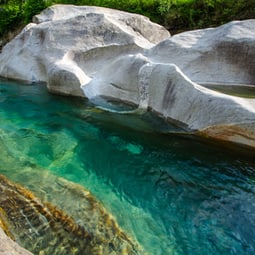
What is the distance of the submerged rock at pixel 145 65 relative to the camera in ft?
20.8

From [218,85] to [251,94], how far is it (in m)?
1.60

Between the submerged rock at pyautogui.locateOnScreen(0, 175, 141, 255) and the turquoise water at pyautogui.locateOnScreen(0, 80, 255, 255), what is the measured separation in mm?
271

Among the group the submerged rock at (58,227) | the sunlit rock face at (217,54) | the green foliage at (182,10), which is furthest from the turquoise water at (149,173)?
the green foliage at (182,10)

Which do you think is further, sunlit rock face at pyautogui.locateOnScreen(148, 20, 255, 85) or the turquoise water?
sunlit rock face at pyautogui.locateOnScreen(148, 20, 255, 85)

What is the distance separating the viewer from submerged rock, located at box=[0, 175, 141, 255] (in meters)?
3.66

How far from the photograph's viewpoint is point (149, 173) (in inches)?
219

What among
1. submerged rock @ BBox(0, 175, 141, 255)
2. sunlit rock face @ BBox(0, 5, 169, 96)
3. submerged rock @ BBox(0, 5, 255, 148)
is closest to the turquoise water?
submerged rock @ BBox(0, 175, 141, 255)

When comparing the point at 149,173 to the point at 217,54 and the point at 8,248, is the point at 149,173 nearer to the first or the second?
the point at 8,248

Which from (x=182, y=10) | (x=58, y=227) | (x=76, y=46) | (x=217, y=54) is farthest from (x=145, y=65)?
(x=182, y=10)

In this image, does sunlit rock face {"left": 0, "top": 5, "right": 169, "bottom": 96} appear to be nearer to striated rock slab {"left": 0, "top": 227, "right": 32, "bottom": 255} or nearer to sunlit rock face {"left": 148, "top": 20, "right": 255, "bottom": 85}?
sunlit rock face {"left": 148, "top": 20, "right": 255, "bottom": 85}

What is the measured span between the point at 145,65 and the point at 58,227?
5529 millimetres

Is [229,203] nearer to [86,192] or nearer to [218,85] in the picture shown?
[86,192]

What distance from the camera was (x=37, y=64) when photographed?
1275 cm

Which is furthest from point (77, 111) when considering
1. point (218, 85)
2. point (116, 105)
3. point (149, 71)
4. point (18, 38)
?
point (18, 38)
